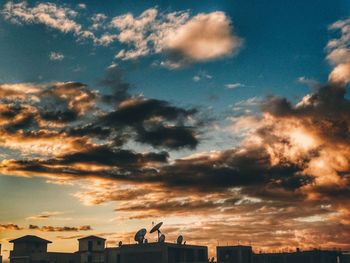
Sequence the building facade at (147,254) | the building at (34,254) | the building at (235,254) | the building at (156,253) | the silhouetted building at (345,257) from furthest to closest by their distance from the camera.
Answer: the silhouetted building at (345,257) < the building at (235,254) < the building at (34,254) < the building facade at (147,254) < the building at (156,253)

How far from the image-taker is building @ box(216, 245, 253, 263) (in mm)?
113250

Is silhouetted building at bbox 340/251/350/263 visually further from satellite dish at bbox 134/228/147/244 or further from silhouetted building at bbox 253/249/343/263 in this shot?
satellite dish at bbox 134/228/147/244

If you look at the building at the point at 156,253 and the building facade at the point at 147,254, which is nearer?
the building at the point at 156,253

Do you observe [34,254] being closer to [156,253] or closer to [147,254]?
[147,254]

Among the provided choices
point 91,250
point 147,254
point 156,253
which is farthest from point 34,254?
point 156,253

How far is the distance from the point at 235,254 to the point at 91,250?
3545 cm

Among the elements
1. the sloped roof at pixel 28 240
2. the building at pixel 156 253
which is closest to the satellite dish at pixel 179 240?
the building at pixel 156 253

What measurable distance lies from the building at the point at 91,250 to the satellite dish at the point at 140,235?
2021cm

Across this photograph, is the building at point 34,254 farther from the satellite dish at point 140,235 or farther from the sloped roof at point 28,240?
the satellite dish at point 140,235

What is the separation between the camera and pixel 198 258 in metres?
94.7

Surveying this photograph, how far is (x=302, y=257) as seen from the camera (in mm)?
124312

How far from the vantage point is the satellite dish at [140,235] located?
285 ft

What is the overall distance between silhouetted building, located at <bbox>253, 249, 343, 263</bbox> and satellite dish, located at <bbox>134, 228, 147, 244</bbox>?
55.1 m

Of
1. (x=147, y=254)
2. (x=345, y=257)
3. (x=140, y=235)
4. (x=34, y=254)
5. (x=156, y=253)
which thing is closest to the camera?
(x=156, y=253)
